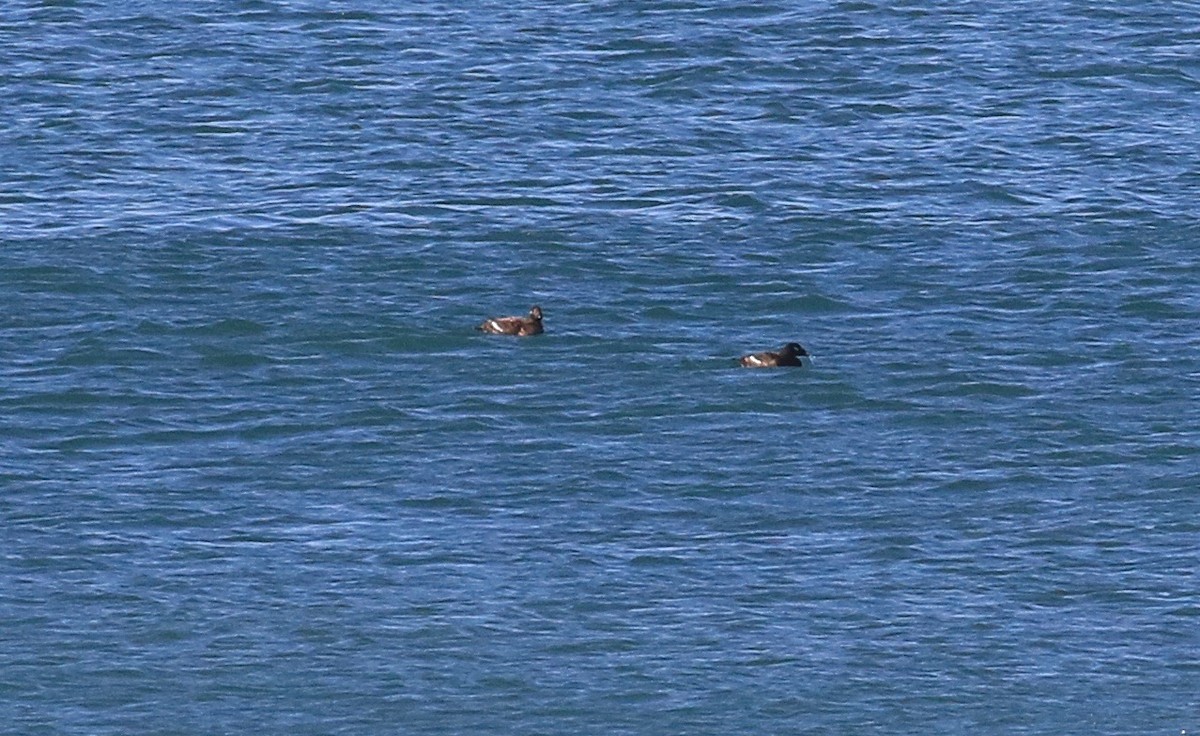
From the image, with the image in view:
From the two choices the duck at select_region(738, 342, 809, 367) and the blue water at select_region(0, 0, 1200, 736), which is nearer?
the blue water at select_region(0, 0, 1200, 736)

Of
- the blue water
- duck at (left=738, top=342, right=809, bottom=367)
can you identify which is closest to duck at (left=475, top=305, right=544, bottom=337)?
the blue water

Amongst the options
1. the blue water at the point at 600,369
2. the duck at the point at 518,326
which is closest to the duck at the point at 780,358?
the blue water at the point at 600,369

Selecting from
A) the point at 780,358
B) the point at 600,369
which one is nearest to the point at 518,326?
the point at 600,369

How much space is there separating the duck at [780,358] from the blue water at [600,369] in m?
0.29

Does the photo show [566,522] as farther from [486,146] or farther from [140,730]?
[486,146]

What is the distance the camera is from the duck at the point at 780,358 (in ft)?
132

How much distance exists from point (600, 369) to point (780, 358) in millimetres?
2701

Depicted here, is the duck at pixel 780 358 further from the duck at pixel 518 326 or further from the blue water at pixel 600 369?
the duck at pixel 518 326

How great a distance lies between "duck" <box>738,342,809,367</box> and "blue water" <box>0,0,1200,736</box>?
29 centimetres

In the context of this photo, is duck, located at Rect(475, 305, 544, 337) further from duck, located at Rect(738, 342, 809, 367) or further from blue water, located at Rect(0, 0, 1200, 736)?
duck, located at Rect(738, 342, 809, 367)

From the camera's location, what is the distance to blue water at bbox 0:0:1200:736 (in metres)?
31.0

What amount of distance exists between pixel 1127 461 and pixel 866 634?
7.03m

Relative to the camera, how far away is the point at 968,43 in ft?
189

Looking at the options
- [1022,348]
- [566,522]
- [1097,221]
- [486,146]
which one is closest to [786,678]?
[566,522]
